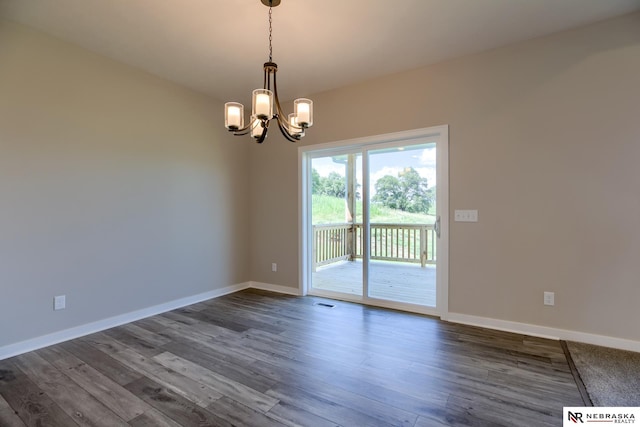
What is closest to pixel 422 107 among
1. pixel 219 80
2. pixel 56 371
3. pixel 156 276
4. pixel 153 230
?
pixel 219 80

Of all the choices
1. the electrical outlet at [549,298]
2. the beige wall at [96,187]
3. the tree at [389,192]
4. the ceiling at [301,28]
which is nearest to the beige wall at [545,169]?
the electrical outlet at [549,298]

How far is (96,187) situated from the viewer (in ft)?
9.90

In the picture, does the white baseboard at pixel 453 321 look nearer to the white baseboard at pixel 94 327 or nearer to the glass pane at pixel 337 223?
the white baseboard at pixel 94 327

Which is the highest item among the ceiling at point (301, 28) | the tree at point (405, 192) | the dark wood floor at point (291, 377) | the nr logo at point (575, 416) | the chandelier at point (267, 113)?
the ceiling at point (301, 28)

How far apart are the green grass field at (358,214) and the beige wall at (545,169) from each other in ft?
1.57

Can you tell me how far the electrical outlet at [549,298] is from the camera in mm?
2768

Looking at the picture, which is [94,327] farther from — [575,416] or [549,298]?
[549,298]

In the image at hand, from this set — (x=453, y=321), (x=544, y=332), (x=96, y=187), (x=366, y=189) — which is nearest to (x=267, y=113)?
(x=366, y=189)

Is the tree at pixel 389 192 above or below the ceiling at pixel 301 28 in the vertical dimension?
below

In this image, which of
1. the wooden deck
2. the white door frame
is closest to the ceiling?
the white door frame

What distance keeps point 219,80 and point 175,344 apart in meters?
2.94

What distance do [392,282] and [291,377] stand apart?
2056 millimetres

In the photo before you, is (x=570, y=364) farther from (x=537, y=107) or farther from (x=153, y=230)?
(x=153, y=230)

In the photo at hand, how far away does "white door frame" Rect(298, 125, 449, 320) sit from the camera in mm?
3248
